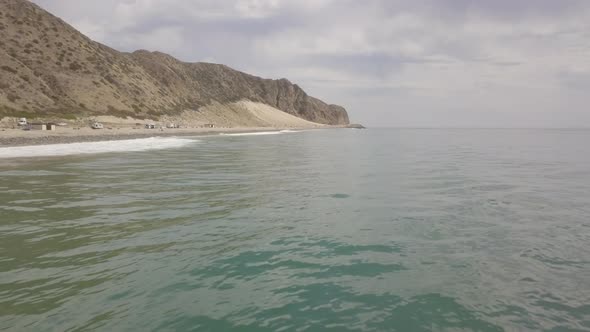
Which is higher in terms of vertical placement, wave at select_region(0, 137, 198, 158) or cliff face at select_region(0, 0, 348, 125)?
cliff face at select_region(0, 0, 348, 125)

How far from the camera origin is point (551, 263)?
8.73 m

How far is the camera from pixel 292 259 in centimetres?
898

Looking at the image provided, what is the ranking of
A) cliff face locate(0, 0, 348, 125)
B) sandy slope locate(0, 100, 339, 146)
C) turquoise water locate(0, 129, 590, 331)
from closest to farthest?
1. turquoise water locate(0, 129, 590, 331)
2. sandy slope locate(0, 100, 339, 146)
3. cliff face locate(0, 0, 348, 125)

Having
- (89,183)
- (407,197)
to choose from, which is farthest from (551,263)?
(89,183)

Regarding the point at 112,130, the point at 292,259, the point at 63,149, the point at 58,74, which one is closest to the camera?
the point at 292,259

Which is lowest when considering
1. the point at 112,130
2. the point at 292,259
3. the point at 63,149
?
the point at 292,259

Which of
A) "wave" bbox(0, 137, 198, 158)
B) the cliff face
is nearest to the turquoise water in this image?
"wave" bbox(0, 137, 198, 158)

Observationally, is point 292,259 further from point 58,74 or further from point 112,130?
point 58,74

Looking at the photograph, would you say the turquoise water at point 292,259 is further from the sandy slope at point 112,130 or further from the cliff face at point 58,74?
the cliff face at point 58,74

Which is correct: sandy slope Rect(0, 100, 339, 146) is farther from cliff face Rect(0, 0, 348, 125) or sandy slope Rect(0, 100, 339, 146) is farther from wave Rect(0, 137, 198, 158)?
cliff face Rect(0, 0, 348, 125)

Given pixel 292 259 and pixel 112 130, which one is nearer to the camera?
pixel 292 259

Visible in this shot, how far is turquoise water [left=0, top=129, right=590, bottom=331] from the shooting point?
631cm

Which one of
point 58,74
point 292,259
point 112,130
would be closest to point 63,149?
point 112,130

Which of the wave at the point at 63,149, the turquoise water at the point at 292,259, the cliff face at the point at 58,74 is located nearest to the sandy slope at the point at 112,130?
the wave at the point at 63,149
